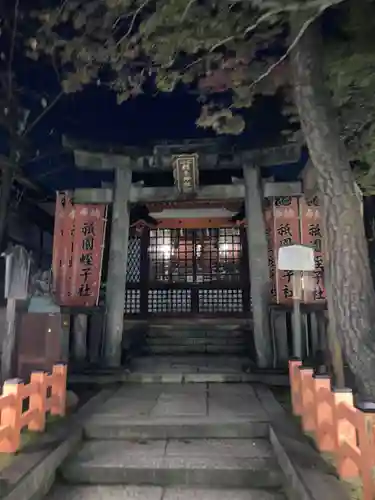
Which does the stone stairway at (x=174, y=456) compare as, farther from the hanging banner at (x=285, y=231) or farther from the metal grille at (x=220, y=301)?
the metal grille at (x=220, y=301)

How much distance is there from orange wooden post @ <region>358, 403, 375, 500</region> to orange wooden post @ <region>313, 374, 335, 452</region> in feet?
2.97

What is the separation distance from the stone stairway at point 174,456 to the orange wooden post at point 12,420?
24.5 inches

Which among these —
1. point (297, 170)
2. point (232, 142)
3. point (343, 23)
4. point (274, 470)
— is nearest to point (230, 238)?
point (297, 170)

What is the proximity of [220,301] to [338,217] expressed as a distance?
10.1 metres

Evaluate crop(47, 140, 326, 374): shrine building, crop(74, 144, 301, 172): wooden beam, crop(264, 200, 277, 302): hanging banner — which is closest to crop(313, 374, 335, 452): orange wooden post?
crop(47, 140, 326, 374): shrine building

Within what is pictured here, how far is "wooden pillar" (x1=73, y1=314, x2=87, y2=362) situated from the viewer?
8802 millimetres

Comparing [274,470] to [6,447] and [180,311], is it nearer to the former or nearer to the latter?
[6,447]

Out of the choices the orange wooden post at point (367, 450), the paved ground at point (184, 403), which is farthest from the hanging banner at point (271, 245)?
the orange wooden post at point (367, 450)

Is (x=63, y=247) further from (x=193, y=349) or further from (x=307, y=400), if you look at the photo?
(x=307, y=400)

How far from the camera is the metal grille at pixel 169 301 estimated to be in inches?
543

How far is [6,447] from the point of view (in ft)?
12.6

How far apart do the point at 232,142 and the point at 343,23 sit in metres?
4.07

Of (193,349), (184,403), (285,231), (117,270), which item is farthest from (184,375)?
(285,231)

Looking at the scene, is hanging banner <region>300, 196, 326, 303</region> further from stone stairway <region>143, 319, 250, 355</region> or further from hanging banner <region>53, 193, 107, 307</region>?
hanging banner <region>53, 193, 107, 307</region>
